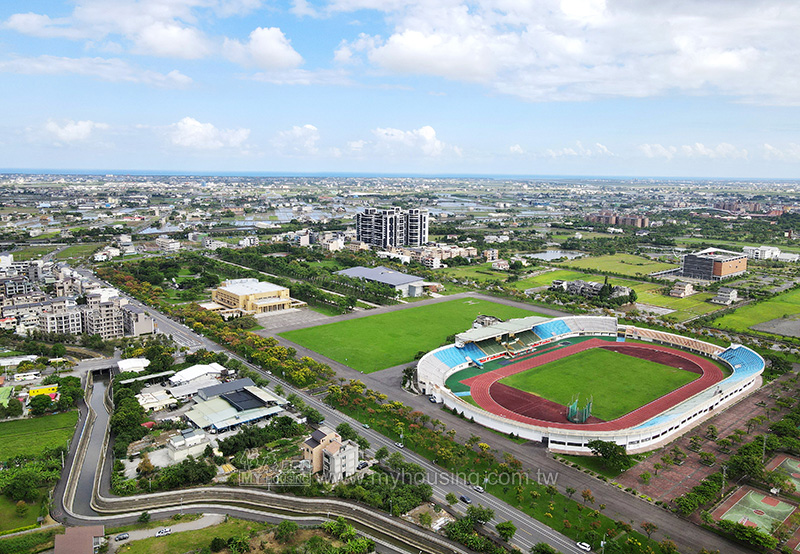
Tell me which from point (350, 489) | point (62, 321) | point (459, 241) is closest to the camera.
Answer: point (350, 489)

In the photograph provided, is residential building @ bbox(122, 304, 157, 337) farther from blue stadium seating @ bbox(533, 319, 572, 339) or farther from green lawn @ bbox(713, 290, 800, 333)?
green lawn @ bbox(713, 290, 800, 333)

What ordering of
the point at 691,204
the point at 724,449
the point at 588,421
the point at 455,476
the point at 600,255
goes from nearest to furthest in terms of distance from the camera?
the point at 455,476, the point at 724,449, the point at 588,421, the point at 600,255, the point at 691,204

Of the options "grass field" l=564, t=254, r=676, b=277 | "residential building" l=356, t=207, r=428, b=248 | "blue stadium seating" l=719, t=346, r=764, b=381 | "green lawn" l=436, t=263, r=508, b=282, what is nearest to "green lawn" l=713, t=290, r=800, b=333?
"blue stadium seating" l=719, t=346, r=764, b=381

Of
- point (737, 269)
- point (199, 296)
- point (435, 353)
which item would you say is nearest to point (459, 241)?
point (737, 269)

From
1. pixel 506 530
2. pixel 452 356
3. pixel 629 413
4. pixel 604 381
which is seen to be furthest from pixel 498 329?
pixel 506 530

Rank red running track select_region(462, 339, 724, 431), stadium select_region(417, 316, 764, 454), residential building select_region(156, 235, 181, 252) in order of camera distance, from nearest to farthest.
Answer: stadium select_region(417, 316, 764, 454), red running track select_region(462, 339, 724, 431), residential building select_region(156, 235, 181, 252)

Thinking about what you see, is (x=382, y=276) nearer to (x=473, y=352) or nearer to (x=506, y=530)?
(x=473, y=352)

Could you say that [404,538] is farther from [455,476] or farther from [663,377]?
[663,377]
